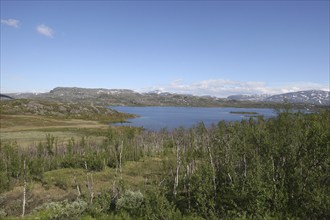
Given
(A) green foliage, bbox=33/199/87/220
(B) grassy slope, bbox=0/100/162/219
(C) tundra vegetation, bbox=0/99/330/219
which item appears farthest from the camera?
(B) grassy slope, bbox=0/100/162/219

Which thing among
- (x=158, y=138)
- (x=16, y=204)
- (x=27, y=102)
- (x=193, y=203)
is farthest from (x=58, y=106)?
(x=193, y=203)

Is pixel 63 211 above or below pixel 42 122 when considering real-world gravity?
below

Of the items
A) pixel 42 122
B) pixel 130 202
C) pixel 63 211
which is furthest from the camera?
pixel 42 122

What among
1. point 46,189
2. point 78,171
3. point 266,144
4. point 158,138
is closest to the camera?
point 266,144

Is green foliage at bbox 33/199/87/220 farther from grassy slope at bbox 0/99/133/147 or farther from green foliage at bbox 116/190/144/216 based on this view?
grassy slope at bbox 0/99/133/147

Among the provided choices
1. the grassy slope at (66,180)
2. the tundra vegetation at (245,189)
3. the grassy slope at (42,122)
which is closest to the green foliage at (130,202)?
the tundra vegetation at (245,189)

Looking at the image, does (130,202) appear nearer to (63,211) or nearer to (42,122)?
(63,211)

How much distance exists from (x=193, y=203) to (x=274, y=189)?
27.8ft

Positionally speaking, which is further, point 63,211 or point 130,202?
point 130,202

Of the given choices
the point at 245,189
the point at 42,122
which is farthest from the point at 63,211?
the point at 42,122

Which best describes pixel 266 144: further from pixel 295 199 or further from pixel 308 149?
pixel 295 199

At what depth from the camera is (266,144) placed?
27.1 m

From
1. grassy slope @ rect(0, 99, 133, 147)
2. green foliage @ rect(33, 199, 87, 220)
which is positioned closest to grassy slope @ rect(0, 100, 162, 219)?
grassy slope @ rect(0, 99, 133, 147)

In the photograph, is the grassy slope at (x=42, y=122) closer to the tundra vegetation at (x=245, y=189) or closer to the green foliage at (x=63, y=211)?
the green foliage at (x=63, y=211)
